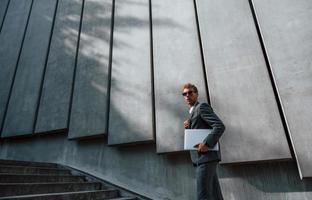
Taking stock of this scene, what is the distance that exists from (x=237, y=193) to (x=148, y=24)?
10.3 ft

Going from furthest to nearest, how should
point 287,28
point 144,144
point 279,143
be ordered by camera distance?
point 144,144
point 287,28
point 279,143

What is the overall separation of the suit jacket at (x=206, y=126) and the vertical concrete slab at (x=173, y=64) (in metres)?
1.06

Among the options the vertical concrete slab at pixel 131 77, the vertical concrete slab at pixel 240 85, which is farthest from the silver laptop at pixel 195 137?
the vertical concrete slab at pixel 131 77

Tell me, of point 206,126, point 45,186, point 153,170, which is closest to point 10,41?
point 45,186

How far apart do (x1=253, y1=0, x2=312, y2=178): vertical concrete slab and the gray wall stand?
0.01 meters

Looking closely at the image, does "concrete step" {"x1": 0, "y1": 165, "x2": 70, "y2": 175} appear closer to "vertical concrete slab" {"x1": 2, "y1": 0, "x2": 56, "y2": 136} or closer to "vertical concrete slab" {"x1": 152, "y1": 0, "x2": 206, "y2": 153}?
"vertical concrete slab" {"x1": 2, "y1": 0, "x2": 56, "y2": 136}

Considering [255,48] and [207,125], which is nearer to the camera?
[207,125]

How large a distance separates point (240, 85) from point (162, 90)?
1.15m

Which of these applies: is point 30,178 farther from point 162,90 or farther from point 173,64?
point 173,64

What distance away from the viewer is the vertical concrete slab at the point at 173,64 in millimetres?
3629

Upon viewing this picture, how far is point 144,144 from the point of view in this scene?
3.91 metres

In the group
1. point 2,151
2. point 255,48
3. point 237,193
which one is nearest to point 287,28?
point 255,48

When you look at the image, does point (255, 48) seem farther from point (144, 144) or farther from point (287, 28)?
point (144, 144)

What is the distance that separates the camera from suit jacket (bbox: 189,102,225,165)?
229 centimetres
